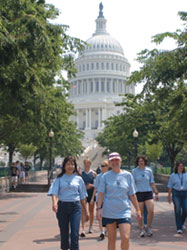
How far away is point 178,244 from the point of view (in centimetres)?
889

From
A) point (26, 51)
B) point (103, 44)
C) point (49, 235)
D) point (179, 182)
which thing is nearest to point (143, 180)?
point (179, 182)

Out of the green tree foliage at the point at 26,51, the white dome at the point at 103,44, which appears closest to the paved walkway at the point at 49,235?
the green tree foliage at the point at 26,51

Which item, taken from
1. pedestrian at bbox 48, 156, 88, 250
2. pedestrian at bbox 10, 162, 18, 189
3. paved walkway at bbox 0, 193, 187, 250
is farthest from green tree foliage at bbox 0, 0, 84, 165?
pedestrian at bbox 10, 162, 18, 189

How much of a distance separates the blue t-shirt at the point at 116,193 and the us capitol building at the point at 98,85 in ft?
401

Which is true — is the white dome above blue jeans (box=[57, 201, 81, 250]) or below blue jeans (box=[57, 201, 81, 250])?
above

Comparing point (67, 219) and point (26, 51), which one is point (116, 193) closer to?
point (67, 219)

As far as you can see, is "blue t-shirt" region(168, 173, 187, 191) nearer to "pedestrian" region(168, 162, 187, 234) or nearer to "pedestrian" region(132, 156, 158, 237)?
"pedestrian" region(168, 162, 187, 234)

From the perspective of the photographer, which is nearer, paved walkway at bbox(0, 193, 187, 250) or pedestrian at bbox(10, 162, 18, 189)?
paved walkway at bbox(0, 193, 187, 250)

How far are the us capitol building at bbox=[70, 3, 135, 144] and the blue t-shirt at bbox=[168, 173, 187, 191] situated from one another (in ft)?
387

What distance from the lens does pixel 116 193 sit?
21.1 feet

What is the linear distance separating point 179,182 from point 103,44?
140 metres

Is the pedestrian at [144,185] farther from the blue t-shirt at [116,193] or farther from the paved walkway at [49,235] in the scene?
the blue t-shirt at [116,193]

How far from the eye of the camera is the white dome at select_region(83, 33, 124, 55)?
478 ft

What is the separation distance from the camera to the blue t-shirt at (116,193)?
6414mm
